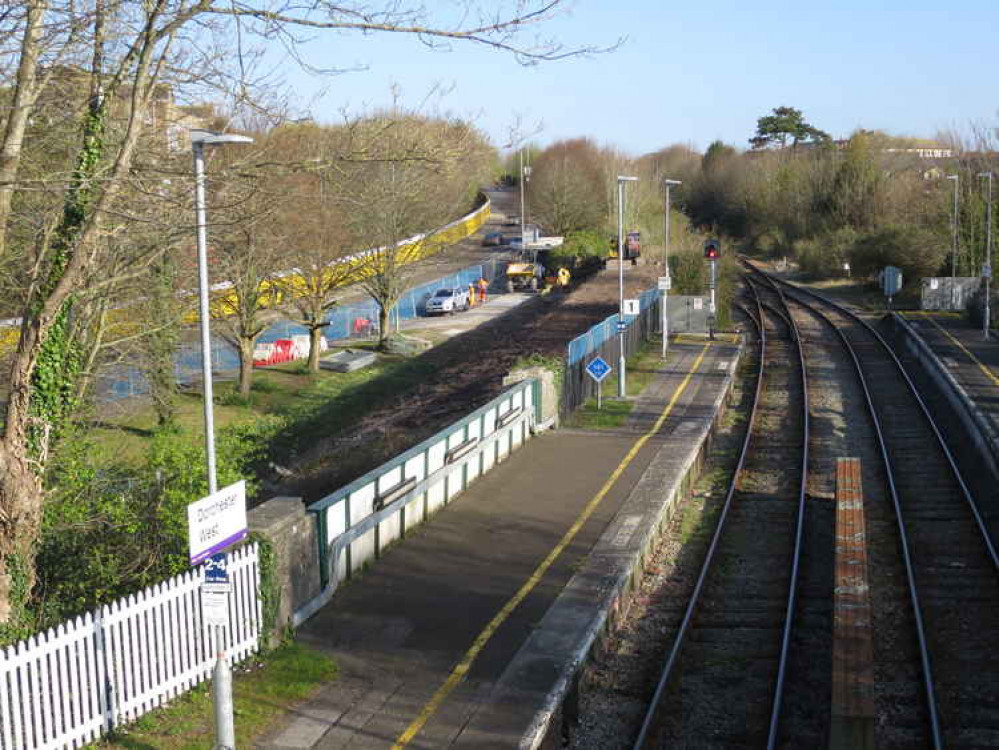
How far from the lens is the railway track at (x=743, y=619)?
426 inches

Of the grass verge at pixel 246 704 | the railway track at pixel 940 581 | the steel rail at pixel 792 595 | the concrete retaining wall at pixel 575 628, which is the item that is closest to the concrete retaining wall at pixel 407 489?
the grass verge at pixel 246 704

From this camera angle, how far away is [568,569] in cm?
1382

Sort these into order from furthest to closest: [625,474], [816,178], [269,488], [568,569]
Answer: [816,178]
[269,488]
[625,474]
[568,569]

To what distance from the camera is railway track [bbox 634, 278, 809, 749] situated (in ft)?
35.5

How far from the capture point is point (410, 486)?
49.5 ft

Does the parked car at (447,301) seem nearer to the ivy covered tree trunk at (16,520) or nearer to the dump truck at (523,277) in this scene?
the dump truck at (523,277)

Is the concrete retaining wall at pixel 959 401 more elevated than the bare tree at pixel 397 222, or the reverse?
the bare tree at pixel 397 222

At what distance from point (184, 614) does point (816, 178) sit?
7388cm

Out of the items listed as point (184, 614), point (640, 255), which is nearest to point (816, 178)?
point (640, 255)

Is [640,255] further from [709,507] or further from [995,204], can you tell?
[709,507]

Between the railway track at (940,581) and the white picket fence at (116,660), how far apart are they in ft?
21.3

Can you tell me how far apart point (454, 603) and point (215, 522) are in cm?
441

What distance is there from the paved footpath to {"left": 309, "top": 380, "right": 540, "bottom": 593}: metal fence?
23cm

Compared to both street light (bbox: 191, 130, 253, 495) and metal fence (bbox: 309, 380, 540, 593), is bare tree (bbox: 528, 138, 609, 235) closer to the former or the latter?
metal fence (bbox: 309, 380, 540, 593)
